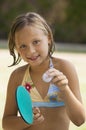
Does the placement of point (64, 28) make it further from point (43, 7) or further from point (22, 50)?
point (22, 50)

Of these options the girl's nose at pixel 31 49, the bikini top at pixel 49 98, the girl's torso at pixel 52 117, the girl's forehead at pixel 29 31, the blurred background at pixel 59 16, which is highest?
the blurred background at pixel 59 16

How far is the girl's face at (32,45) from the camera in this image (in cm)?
316

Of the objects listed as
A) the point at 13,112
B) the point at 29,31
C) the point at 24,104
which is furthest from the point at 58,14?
the point at 24,104

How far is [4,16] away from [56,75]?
83.1 feet

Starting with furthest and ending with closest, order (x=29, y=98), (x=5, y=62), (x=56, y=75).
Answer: (x=5, y=62), (x=29, y=98), (x=56, y=75)

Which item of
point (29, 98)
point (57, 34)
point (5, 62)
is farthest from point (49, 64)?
point (57, 34)

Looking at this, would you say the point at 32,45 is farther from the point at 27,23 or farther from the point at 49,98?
the point at 49,98

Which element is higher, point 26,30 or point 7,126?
point 26,30

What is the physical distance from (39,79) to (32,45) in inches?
11.7

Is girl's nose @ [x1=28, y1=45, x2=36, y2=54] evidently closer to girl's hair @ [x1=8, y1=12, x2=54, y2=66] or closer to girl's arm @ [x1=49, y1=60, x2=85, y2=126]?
girl's hair @ [x1=8, y1=12, x2=54, y2=66]

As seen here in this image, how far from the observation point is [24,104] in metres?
2.99

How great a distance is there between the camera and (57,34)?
27.3 meters

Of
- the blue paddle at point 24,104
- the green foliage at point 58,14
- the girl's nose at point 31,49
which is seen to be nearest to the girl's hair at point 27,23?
the girl's nose at point 31,49

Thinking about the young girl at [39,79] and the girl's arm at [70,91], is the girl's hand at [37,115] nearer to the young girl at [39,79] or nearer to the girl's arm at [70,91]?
the young girl at [39,79]
